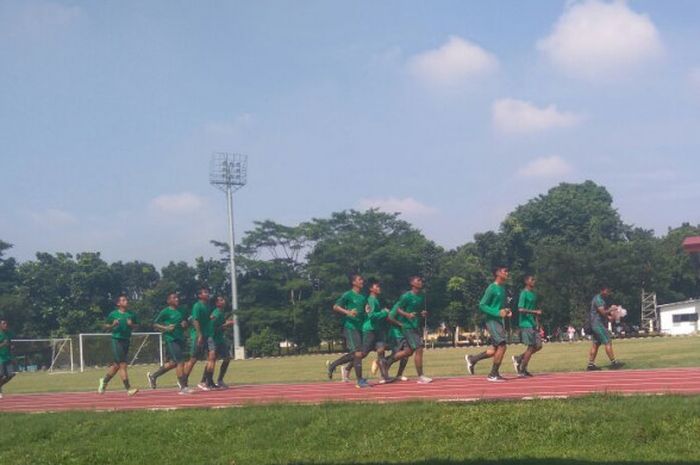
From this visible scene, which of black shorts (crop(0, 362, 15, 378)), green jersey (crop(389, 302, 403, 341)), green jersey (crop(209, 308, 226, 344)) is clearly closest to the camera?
green jersey (crop(389, 302, 403, 341))

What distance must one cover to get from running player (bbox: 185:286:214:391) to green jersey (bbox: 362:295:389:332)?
9.61 ft

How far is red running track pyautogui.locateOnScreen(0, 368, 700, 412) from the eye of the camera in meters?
10.5

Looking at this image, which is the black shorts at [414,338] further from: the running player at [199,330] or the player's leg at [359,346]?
the running player at [199,330]

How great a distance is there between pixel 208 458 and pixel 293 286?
5909 centimetres

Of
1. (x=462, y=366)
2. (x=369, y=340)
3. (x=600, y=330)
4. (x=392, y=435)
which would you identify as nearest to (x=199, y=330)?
(x=369, y=340)

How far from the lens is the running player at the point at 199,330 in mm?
15039

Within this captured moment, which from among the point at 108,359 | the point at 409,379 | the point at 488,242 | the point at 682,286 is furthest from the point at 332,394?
the point at 682,286

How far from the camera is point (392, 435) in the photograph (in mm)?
8586

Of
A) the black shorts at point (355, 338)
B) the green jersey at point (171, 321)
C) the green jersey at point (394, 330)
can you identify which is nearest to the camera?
the black shorts at point (355, 338)

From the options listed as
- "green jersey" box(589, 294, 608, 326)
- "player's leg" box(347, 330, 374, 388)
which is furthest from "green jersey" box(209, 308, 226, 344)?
"green jersey" box(589, 294, 608, 326)

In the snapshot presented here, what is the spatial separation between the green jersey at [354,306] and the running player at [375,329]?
0.09 m

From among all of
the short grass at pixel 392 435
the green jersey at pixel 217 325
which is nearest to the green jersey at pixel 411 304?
the green jersey at pixel 217 325

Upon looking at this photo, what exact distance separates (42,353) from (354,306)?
175 ft

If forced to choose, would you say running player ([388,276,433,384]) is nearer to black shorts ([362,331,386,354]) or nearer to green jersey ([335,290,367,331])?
black shorts ([362,331,386,354])
